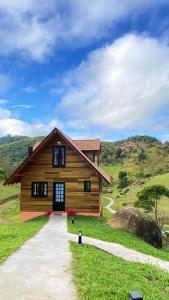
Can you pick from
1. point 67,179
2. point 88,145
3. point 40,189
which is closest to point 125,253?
point 67,179

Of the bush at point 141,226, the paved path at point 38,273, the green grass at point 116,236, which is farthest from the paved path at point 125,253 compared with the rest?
the bush at point 141,226

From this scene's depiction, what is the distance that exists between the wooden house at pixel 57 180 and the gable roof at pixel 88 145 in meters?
3.89

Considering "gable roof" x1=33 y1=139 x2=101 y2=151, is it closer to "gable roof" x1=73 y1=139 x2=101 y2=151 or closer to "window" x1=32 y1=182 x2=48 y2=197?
"gable roof" x1=73 y1=139 x2=101 y2=151

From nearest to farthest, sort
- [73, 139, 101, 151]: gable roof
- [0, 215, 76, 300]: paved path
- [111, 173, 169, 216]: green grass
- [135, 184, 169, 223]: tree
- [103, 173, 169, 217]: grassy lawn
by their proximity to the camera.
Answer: [0, 215, 76, 300]: paved path
[73, 139, 101, 151]: gable roof
[135, 184, 169, 223]: tree
[111, 173, 169, 216]: green grass
[103, 173, 169, 217]: grassy lawn

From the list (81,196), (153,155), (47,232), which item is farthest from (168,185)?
(153,155)

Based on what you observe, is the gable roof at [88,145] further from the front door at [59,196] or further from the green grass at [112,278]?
the green grass at [112,278]

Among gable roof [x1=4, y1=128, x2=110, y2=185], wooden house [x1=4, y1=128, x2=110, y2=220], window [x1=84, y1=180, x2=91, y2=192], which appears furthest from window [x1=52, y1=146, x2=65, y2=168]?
window [x1=84, y1=180, x2=91, y2=192]

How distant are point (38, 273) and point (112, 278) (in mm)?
2595

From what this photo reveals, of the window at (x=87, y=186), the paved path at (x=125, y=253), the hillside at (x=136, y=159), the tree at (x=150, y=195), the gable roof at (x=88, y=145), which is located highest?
the hillside at (x=136, y=159)

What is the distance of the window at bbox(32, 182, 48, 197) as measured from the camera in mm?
36875

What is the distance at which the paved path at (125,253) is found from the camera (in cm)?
1823

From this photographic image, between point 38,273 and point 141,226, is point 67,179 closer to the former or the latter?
point 141,226

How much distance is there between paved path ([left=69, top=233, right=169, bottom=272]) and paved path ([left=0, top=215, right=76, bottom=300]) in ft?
6.32

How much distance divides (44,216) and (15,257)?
19408 mm
